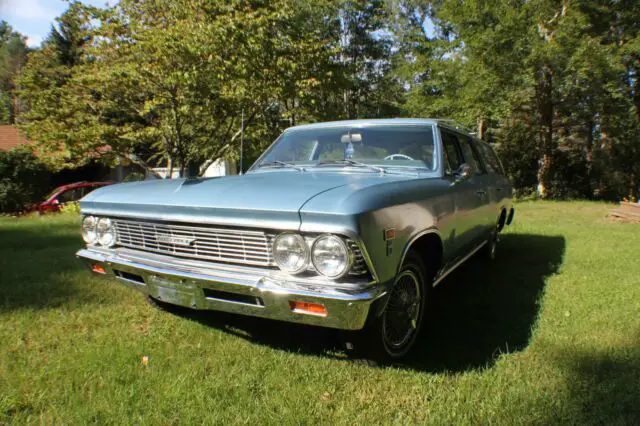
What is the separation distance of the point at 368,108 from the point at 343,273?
87.6 ft

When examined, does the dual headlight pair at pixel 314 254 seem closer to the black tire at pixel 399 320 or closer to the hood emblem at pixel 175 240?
the black tire at pixel 399 320

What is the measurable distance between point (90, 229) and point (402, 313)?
2.40 metres

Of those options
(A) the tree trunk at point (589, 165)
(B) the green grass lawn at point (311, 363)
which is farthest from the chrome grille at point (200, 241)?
(A) the tree trunk at point (589, 165)

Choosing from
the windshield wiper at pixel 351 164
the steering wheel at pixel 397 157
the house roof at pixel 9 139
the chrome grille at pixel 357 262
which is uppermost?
the house roof at pixel 9 139

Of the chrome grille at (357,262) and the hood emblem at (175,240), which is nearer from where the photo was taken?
the chrome grille at (357,262)

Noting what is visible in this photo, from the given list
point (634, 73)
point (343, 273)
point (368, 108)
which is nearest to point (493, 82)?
point (634, 73)

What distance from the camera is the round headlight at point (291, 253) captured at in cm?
238

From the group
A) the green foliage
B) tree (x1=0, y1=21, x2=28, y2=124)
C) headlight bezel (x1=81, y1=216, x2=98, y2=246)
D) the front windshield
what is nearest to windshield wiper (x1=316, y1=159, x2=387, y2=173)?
the front windshield

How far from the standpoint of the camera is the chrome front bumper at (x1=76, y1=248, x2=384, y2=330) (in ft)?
7.48

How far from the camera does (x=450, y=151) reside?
4004mm

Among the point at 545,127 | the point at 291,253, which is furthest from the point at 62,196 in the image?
the point at 545,127

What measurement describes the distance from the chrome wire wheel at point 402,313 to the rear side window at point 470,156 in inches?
74.0

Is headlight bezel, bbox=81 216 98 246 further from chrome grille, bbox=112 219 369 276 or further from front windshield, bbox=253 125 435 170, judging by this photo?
front windshield, bbox=253 125 435 170

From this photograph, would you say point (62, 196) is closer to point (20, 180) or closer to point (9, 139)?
point (20, 180)
